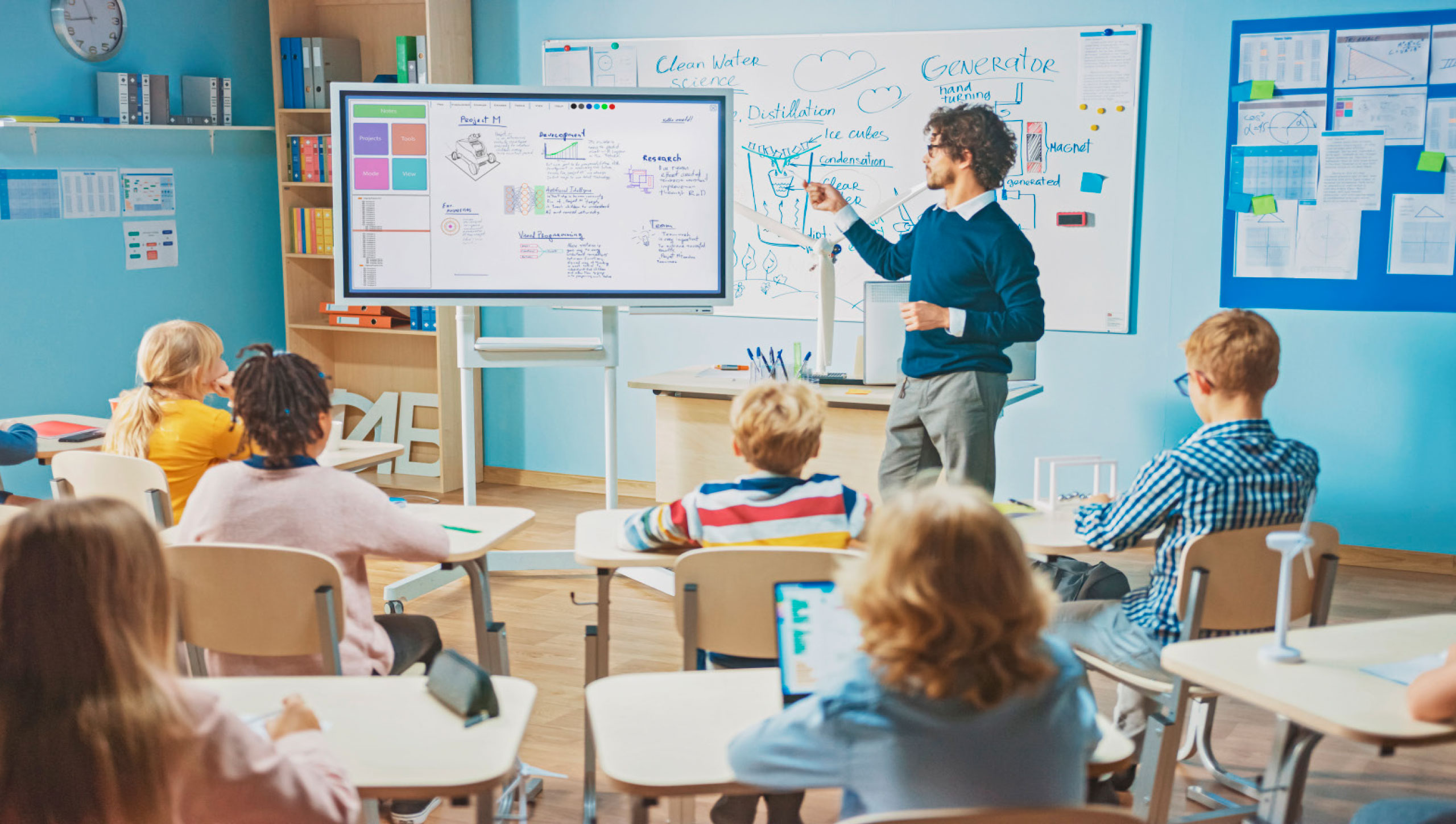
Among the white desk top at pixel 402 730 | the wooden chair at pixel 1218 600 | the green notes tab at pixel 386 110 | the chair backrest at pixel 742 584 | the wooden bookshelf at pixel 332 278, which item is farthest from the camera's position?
the wooden bookshelf at pixel 332 278

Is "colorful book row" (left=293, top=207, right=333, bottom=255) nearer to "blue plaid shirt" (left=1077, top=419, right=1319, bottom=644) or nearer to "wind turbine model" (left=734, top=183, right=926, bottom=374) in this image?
"wind turbine model" (left=734, top=183, right=926, bottom=374)

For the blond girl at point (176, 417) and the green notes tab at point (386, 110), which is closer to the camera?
the blond girl at point (176, 417)

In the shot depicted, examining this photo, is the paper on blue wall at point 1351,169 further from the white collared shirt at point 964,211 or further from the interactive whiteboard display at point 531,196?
the interactive whiteboard display at point 531,196

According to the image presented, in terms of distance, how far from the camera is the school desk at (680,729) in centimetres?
155

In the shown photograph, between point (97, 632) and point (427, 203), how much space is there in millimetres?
3027

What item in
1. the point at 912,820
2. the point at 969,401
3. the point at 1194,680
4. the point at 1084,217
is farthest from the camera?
the point at 1084,217

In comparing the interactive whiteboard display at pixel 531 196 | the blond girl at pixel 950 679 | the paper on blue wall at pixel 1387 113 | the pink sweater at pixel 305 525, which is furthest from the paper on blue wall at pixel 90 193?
the paper on blue wall at pixel 1387 113

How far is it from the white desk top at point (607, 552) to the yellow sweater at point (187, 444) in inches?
38.2

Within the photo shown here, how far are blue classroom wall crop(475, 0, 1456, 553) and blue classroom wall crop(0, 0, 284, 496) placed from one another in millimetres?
2071

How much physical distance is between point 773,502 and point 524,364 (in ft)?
7.09

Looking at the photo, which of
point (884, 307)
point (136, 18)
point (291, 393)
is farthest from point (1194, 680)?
point (136, 18)

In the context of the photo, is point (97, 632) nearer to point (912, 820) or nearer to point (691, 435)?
point (912, 820)

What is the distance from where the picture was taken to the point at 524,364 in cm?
430

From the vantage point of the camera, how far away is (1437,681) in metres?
1.65
